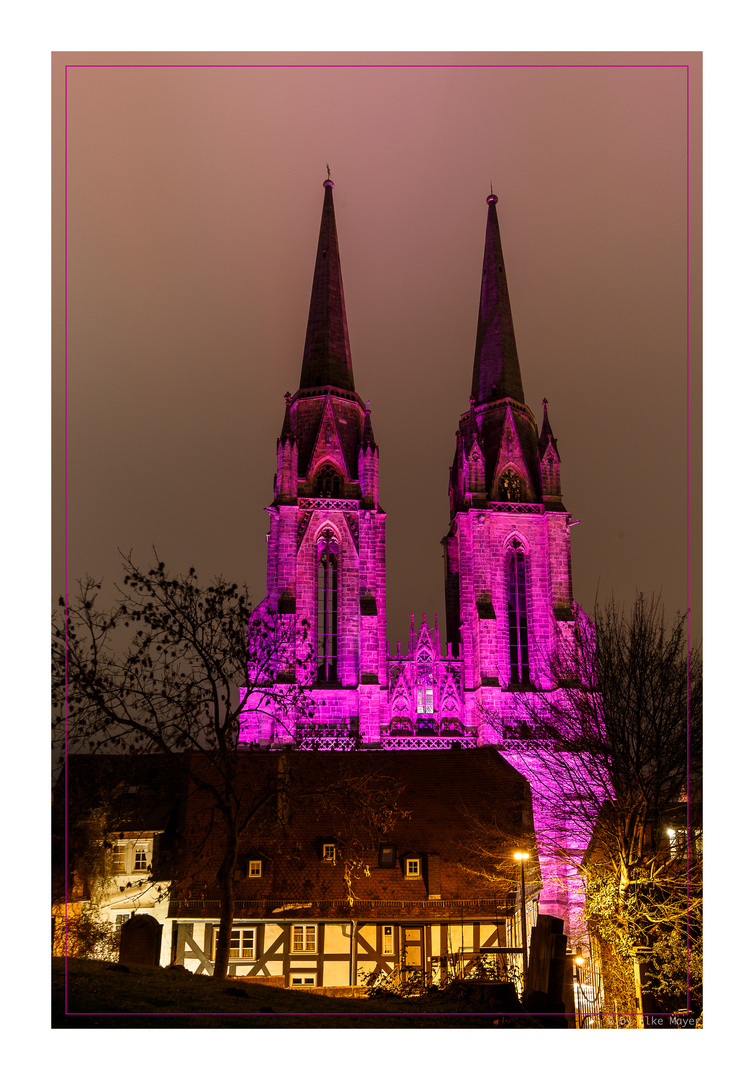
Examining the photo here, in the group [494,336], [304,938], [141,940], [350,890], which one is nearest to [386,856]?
[350,890]

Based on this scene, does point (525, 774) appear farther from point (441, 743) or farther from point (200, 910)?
point (200, 910)

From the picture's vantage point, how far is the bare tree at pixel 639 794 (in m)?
17.7

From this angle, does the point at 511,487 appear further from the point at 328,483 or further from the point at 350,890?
the point at 350,890

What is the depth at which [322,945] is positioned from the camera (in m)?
25.4

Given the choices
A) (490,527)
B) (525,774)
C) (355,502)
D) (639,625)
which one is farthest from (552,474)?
(639,625)

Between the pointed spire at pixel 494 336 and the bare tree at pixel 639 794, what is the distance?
26.8m

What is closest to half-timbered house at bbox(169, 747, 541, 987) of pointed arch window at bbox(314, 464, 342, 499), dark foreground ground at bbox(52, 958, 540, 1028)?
dark foreground ground at bbox(52, 958, 540, 1028)

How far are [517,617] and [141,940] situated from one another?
26231 mm

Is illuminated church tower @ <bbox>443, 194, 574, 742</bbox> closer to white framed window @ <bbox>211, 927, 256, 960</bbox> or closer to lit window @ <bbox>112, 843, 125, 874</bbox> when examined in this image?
lit window @ <bbox>112, 843, 125, 874</bbox>

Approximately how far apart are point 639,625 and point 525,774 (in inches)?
478

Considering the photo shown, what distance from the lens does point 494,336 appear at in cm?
5225

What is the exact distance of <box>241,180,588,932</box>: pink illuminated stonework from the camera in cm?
4406

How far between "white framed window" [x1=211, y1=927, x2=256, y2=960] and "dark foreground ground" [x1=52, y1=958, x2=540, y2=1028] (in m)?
8.75

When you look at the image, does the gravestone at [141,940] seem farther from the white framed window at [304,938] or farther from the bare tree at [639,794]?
the bare tree at [639,794]
